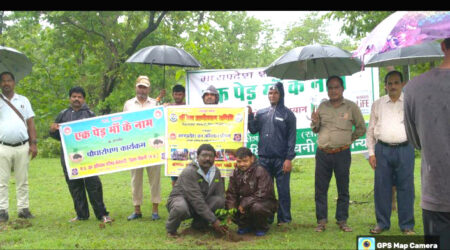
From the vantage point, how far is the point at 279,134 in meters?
6.29

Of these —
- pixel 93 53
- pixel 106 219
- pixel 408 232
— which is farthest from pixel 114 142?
pixel 93 53

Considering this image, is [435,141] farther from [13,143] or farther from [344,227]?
[13,143]

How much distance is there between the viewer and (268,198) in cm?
586

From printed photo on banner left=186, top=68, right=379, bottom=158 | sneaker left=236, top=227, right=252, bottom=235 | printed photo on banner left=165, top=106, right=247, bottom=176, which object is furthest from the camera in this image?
printed photo on banner left=186, top=68, right=379, bottom=158

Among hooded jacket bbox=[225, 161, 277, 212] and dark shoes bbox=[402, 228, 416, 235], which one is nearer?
dark shoes bbox=[402, 228, 416, 235]

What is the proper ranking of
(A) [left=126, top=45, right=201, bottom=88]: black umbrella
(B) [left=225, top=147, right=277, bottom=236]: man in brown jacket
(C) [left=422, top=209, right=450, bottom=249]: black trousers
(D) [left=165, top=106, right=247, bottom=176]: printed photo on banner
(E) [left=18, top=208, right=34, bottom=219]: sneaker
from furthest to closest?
(E) [left=18, top=208, right=34, bottom=219]: sneaker, (A) [left=126, top=45, right=201, bottom=88]: black umbrella, (D) [left=165, top=106, right=247, bottom=176]: printed photo on banner, (B) [left=225, top=147, right=277, bottom=236]: man in brown jacket, (C) [left=422, top=209, right=450, bottom=249]: black trousers

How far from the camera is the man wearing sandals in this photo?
5.88 metres

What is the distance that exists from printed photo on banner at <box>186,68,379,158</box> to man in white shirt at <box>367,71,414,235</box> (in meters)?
2.61

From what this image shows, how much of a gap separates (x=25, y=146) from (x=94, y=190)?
1.37 m

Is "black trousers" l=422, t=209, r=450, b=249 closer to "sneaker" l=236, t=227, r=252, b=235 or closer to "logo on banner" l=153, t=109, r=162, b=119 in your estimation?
"sneaker" l=236, t=227, r=252, b=235

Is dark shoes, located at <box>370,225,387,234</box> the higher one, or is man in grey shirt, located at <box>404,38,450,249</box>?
man in grey shirt, located at <box>404,38,450,249</box>

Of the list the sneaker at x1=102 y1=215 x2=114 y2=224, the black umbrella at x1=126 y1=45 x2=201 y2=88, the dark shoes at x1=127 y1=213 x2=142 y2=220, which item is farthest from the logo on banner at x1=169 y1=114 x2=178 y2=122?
the sneaker at x1=102 y1=215 x2=114 y2=224

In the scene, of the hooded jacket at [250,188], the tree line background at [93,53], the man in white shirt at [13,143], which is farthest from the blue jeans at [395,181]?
the tree line background at [93,53]
